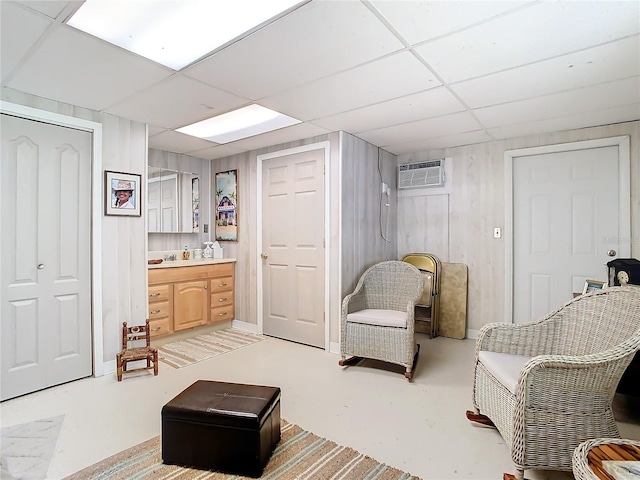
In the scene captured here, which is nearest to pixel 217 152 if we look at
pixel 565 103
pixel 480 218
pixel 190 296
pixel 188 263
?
pixel 188 263

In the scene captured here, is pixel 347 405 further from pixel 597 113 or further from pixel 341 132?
pixel 597 113

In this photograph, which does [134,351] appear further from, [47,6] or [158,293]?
[47,6]

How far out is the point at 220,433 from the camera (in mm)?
1680

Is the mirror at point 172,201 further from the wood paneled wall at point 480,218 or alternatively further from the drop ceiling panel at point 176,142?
the wood paneled wall at point 480,218

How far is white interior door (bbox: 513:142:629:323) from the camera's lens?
328 cm

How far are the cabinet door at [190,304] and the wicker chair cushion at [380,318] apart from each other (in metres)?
1.90

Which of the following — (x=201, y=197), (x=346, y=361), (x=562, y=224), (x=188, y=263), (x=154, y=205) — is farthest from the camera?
(x=201, y=197)

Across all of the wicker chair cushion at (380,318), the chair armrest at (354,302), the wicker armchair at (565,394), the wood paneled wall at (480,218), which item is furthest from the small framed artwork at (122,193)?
the wood paneled wall at (480,218)

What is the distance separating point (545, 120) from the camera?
3.11 metres

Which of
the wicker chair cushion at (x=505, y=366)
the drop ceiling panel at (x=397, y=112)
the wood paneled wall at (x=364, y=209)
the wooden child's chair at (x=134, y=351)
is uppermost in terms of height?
the drop ceiling panel at (x=397, y=112)

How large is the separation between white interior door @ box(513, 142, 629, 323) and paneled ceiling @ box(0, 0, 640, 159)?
1.35 ft

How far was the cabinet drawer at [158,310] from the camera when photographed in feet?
11.8

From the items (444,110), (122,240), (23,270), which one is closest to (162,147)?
(122,240)

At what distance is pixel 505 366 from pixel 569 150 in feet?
8.68
